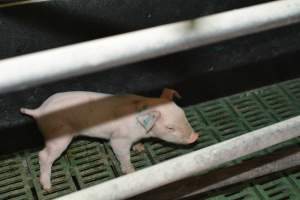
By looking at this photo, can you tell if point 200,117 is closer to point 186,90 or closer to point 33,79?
point 186,90

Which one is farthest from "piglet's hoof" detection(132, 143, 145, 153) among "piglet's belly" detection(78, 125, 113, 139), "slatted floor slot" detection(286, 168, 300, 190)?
"slatted floor slot" detection(286, 168, 300, 190)

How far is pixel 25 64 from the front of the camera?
2.82ft

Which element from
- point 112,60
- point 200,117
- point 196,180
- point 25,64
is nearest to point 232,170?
point 196,180

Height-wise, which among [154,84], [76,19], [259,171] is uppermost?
[76,19]

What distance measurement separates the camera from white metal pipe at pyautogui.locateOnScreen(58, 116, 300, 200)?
3.71ft

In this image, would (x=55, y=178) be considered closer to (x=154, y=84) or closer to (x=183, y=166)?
(x=154, y=84)

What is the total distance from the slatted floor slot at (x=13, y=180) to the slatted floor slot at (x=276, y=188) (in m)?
0.85

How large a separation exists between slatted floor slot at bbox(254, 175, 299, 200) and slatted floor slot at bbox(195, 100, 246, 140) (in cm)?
26

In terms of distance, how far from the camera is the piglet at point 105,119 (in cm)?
180

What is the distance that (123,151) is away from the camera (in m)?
1.92

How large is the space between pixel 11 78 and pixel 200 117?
4.92 feet

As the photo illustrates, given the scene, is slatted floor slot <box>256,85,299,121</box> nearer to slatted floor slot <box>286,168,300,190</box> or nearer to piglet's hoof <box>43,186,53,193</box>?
slatted floor slot <box>286,168,300,190</box>

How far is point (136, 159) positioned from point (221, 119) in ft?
1.43

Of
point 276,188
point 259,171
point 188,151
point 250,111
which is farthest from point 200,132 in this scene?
point 259,171
